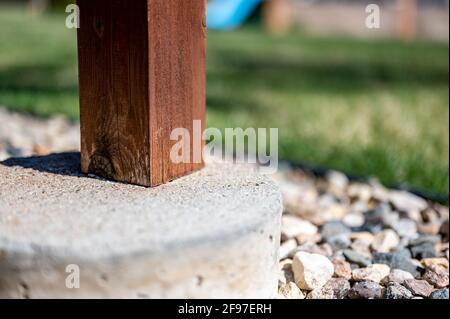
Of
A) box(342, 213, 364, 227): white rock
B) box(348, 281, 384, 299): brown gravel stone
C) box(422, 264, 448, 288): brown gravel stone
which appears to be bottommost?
box(342, 213, 364, 227): white rock

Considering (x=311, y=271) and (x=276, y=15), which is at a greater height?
(x=276, y=15)

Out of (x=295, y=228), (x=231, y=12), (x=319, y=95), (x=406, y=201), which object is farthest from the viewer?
(x=231, y=12)

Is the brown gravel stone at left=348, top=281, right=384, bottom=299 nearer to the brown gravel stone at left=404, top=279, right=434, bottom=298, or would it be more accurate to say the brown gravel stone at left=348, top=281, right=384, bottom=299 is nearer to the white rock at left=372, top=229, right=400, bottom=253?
the brown gravel stone at left=404, top=279, right=434, bottom=298

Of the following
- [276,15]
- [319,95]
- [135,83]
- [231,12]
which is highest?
[231,12]

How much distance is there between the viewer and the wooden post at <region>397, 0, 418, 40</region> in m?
13.5

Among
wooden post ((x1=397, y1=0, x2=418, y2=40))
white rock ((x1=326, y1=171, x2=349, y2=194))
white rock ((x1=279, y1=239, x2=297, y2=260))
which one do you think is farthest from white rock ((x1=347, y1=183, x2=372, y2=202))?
wooden post ((x1=397, y1=0, x2=418, y2=40))

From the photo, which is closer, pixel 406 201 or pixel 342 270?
pixel 342 270

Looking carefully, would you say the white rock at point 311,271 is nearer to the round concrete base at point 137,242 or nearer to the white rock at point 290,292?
the white rock at point 290,292

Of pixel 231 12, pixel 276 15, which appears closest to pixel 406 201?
pixel 276 15

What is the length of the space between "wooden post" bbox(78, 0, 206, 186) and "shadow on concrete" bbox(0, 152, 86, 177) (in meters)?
0.08

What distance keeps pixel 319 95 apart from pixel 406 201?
10.1 feet

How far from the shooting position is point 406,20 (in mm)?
13562

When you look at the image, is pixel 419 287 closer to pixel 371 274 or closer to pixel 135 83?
pixel 371 274
